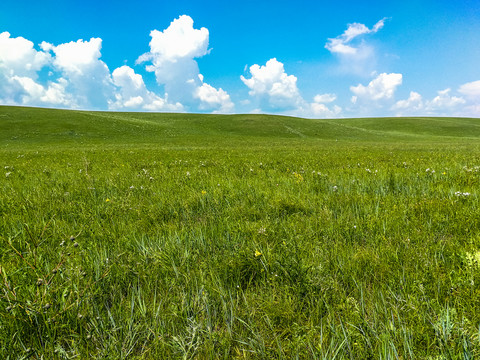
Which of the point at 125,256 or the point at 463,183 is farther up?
the point at 463,183

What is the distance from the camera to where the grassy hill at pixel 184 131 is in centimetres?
4662

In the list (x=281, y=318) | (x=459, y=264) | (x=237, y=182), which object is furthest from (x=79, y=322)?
(x=237, y=182)

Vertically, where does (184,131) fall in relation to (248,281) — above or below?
above

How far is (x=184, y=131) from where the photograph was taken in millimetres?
61500

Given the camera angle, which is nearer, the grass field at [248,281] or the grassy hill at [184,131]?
the grass field at [248,281]

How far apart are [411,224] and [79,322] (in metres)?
3.65

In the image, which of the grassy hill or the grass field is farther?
the grassy hill

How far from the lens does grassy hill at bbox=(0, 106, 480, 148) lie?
153 feet

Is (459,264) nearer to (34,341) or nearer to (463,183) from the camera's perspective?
(34,341)

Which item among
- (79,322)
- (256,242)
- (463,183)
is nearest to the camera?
(79,322)

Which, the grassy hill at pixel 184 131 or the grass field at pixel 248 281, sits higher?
the grassy hill at pixel 184 131

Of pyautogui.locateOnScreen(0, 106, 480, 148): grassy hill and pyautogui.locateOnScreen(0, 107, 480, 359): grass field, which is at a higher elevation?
pyautogui.locateOnScreen(0, 106, 480, 148): grassy hill

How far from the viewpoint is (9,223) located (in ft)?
12.2

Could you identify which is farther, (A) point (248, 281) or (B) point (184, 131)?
(B) point (184, 131)
